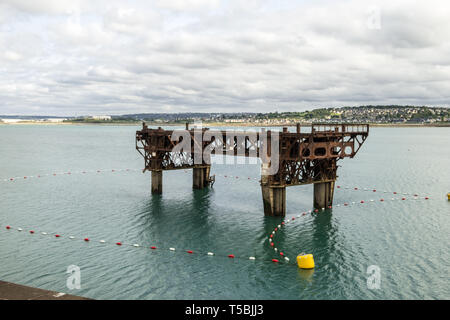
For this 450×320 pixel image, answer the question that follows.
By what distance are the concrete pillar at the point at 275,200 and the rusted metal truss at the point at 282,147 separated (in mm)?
939

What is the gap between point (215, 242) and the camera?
34500 mm

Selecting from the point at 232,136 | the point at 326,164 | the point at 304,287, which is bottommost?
the point at 304,287

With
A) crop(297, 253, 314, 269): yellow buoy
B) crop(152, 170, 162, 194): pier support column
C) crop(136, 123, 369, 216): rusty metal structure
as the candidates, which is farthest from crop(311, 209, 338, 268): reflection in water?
crop(152, 170, 162, 194): pier support column

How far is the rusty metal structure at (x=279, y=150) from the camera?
4041 centimetres

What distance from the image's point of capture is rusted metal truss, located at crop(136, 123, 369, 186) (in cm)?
4044

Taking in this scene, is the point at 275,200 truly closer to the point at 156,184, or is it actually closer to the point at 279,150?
the point at 279,150

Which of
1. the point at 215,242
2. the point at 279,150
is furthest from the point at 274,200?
the point at 215,242

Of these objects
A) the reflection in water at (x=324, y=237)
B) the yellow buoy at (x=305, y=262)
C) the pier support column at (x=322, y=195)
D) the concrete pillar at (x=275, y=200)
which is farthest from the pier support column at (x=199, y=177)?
the yellow buoy at (x=305, y=262)

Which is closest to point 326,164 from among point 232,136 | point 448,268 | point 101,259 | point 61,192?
point 232,136

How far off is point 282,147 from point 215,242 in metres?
12.5

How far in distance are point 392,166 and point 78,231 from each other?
8234 centimetres

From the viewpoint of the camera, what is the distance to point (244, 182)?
6850cm

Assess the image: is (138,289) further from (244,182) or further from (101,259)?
(244,182)

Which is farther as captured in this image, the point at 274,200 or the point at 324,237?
the point at 274,200
